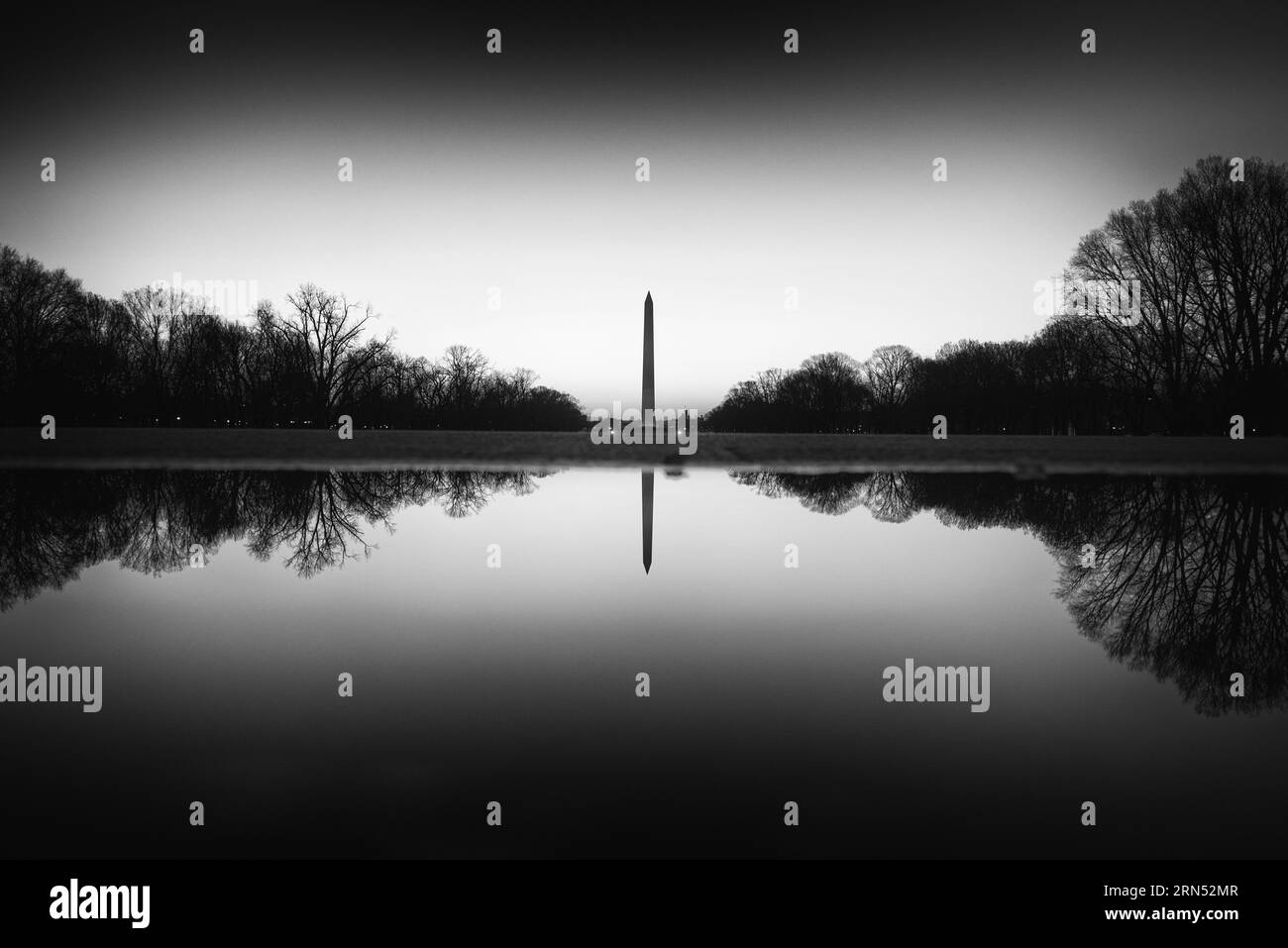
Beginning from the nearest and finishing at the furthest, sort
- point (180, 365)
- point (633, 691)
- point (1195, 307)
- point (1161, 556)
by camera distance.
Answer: point (633, 691) → point (1161, 556) → point (1195, 307) → point (180, 365)

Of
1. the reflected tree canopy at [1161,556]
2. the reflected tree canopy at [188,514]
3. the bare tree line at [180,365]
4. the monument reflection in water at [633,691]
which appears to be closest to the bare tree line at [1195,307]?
the reflected tree canopy at [1161,556]

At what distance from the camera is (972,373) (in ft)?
289

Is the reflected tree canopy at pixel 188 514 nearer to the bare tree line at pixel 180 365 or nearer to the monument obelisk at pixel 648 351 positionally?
the monument obelisk at pixel 648 351

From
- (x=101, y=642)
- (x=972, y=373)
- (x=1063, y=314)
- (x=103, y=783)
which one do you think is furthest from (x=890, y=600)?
(x=972, y=373)

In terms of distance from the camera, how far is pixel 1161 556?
33.1 ft

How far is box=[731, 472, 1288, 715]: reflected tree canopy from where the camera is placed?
6125 mm

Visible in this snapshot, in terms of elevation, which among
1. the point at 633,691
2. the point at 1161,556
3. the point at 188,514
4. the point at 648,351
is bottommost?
the point at 633,691

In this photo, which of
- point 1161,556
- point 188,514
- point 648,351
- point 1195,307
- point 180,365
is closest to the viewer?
point 1161,556

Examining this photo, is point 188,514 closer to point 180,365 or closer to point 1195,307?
point 1195,307

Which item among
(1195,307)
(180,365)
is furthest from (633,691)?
(180,365)

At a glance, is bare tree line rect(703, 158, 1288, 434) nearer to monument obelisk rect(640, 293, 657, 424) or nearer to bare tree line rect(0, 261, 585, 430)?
monument obelisk rect(640, 293, 657, 424)

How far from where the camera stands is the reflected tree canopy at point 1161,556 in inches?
241

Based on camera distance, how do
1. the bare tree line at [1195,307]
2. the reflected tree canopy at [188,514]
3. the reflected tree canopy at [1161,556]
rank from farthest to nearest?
1. the bare tree line at [1195,307]
2. the reflected tree canopy at [188,514]
3. the reflected tree canopy at [1161,556]
